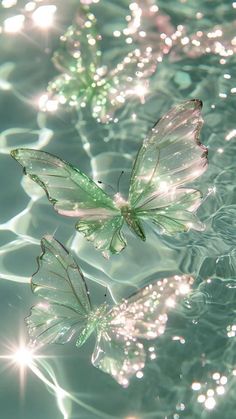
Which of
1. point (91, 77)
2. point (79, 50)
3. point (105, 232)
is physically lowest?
point (105, 232)

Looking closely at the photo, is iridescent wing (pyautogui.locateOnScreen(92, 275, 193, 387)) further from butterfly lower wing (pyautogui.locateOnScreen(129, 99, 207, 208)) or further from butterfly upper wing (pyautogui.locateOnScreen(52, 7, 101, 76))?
butterfly upper wing (pyautogui.locateOnScreen(52, 7, 101, 76))

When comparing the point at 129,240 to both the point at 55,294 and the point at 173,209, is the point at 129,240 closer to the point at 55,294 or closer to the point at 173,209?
the point at 173,209

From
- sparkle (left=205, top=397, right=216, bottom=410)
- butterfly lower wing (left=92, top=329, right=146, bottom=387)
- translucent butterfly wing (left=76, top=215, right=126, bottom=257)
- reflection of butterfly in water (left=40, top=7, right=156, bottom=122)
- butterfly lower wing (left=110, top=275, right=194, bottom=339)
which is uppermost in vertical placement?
reflection of butterfly in water (left=40, top=7, right=156, bottom=122)

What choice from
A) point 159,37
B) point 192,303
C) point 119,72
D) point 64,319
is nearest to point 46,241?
point 64,319

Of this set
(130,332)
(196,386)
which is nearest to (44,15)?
(130,332)

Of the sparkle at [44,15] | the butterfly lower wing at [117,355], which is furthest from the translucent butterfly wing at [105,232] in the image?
the sparkle at [44,15]

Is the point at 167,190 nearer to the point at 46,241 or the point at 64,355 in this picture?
the point at 46,241

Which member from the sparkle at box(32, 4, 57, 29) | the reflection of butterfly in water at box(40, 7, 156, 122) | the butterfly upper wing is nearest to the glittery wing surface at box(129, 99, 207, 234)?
the reflection of butterfly in water at box(40, 7, 156, 122)
